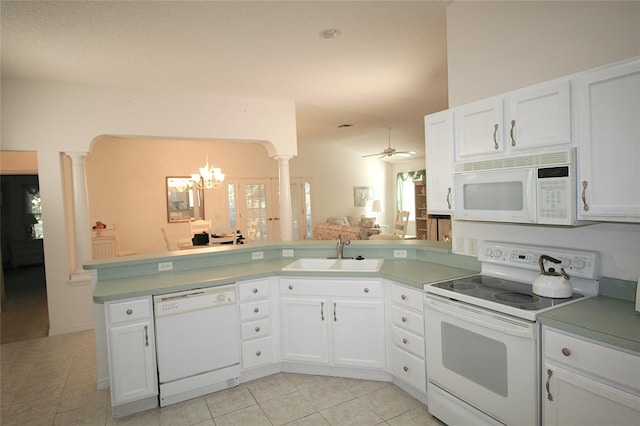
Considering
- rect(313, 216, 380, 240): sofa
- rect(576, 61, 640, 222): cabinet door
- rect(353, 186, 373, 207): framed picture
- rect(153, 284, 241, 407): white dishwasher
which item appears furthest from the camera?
rect(353, 186, 373, 207): framed picture

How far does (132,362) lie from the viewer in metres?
2.41

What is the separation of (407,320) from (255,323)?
1169mm

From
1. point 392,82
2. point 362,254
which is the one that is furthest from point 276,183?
point 362,254

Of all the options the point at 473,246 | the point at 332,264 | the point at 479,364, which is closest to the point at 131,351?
the point at 332,264

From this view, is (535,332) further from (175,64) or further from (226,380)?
(175,64)

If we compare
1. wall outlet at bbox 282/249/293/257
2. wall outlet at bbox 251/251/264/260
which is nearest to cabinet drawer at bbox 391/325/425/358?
wall outlet at bbox 282/249/293/257

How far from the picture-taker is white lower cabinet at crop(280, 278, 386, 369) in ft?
8.79

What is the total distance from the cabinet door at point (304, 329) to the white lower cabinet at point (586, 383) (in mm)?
1532

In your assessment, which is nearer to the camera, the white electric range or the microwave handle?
the white electric range

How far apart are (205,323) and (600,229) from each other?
2545mm

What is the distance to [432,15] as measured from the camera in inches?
109

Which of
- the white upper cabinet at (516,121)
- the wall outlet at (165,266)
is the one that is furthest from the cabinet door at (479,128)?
the wall outlet at (165,266)

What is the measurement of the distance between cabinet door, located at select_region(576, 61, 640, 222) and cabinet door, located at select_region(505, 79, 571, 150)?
65 mm

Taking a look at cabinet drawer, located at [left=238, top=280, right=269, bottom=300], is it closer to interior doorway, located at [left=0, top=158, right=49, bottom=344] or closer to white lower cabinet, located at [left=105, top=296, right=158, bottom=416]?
white lower cabinet, located at [left=105, top=296, right=158, bottom=416]
